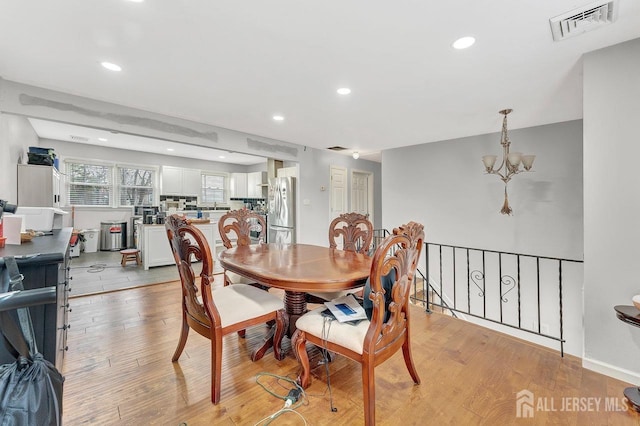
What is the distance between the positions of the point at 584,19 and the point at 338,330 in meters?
2.46

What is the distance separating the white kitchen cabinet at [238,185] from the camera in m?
8.56

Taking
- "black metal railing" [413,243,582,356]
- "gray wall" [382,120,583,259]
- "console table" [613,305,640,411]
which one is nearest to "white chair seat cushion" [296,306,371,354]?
"console table" [613,305,640,411]

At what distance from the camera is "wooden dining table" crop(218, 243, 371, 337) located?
5.36ft

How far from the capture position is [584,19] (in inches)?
68.4

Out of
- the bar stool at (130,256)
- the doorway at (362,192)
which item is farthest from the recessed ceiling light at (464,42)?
the bar stool at (130,256)

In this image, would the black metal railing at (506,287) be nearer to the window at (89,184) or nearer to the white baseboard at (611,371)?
the white baseboard at (611,371)

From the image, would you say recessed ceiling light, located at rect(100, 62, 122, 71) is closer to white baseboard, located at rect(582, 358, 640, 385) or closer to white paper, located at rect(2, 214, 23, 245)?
white paper, located at rect(2, 214, 23, 245)

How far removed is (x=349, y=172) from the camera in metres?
6.68

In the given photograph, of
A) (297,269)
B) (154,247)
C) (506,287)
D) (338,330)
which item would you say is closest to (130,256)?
(154,247)

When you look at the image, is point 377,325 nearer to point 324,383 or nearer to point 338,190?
point 324,383

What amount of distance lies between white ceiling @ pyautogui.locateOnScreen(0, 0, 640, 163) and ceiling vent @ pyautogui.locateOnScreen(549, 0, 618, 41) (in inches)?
2.4

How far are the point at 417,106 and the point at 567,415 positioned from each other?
9.63 ft

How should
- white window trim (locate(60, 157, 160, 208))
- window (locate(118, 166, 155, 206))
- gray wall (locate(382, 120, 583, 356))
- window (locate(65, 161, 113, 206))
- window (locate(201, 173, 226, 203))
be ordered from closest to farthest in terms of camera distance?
gray wall (locate(382, 120, 583, 356)), white window trim (locate(60, 157, 160, 208)), window (locate(65, 161, 113, 206)), window (locate(118, 166, 155, 206)), window (locate(201, 173, 226, 203))

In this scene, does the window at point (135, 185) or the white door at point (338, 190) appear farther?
the window at point (135, 185)
